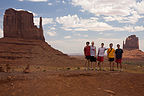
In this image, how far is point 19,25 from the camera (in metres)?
60.1

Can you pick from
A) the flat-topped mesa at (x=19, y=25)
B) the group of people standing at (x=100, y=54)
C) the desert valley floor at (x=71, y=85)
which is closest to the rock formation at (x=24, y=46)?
the flat-topped mesa at (x=19, y=25)

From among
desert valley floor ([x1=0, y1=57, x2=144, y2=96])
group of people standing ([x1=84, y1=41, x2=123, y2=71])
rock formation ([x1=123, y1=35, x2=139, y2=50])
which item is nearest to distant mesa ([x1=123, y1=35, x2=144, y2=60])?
rock formation ([x1=123, y1=35, x2=139, y2=50])

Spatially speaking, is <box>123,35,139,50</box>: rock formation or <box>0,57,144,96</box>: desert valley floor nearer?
<box>0,57,144,96</box>: desert valley floor

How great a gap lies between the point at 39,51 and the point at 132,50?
306 ft

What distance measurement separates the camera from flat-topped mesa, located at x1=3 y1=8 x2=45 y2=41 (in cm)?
5797

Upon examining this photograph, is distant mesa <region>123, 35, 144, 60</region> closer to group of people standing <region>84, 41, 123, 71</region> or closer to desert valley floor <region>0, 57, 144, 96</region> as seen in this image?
group of people standing <region>84, 41, 123, 71</region>

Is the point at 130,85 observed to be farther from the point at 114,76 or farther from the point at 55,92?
the point at 55,92

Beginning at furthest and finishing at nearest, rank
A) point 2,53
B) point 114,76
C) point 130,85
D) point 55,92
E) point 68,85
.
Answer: point 2,53, point 114,76, point 130,85, point 68,85, point 55,92

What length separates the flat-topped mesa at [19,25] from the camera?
190 feet

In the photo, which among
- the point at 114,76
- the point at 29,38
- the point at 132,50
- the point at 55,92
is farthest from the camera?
the point at 132,50

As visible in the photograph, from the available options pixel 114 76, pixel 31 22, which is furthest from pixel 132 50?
pixel 114 76

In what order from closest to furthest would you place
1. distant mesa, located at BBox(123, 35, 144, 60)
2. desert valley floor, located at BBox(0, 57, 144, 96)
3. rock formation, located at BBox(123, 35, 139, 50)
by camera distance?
1. desert valley floor, located at BBox(0, 57, 144, 96)
2. distant mesa, located at BBox(123, 35, 144, 60)
3. rock formation, located at BBox(123, 35, 139, 50)

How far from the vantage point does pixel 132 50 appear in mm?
122000

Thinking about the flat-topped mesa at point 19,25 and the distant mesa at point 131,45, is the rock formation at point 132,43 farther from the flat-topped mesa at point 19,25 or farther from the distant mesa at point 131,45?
the flat-topped mesa at point 19,25
